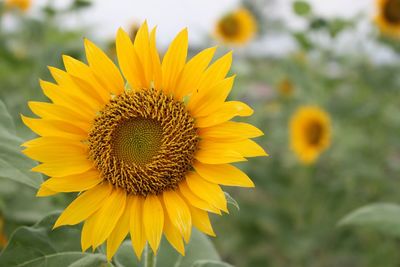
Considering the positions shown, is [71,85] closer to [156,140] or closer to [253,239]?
[156,140]

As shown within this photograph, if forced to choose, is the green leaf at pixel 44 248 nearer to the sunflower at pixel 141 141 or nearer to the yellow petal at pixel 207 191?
the sunflower at pixel 141 141

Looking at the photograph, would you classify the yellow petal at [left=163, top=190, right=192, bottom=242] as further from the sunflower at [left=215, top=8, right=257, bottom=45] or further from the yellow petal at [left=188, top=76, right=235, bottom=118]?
the sunflower at [left=215, top=8, right=257, bottom=45]

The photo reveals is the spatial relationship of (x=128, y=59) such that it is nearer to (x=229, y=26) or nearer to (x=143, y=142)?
(x=143, y=142)

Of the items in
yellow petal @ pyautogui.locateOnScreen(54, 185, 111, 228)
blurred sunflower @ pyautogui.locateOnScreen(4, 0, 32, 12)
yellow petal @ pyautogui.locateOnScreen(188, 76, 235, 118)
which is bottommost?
yellow petal @ pyautogui.locateOnScreen(54, 185, 111, 228)

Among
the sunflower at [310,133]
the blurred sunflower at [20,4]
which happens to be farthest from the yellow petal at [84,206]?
the blurred sunflower at [20,4]

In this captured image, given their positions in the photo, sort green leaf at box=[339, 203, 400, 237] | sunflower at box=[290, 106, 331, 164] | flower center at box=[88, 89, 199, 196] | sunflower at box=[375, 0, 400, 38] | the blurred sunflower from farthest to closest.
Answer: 1. the blurred sunflower
2. sunflower at box=[375, 0, 400, 38]
3. sunflower at box=[290, 106, 331, 164]
4. green leaf at box=[339, 203, 400, 237]
5. flower center at box=[88, 89, 199, 196]

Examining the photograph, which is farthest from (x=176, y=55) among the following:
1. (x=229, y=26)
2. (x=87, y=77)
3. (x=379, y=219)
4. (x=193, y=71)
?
(x=229, y=26)

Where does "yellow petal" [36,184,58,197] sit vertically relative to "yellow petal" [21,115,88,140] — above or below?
below

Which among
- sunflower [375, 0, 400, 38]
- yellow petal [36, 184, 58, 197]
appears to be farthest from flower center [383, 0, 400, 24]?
yellow petal [36, 184, 58, 197]
